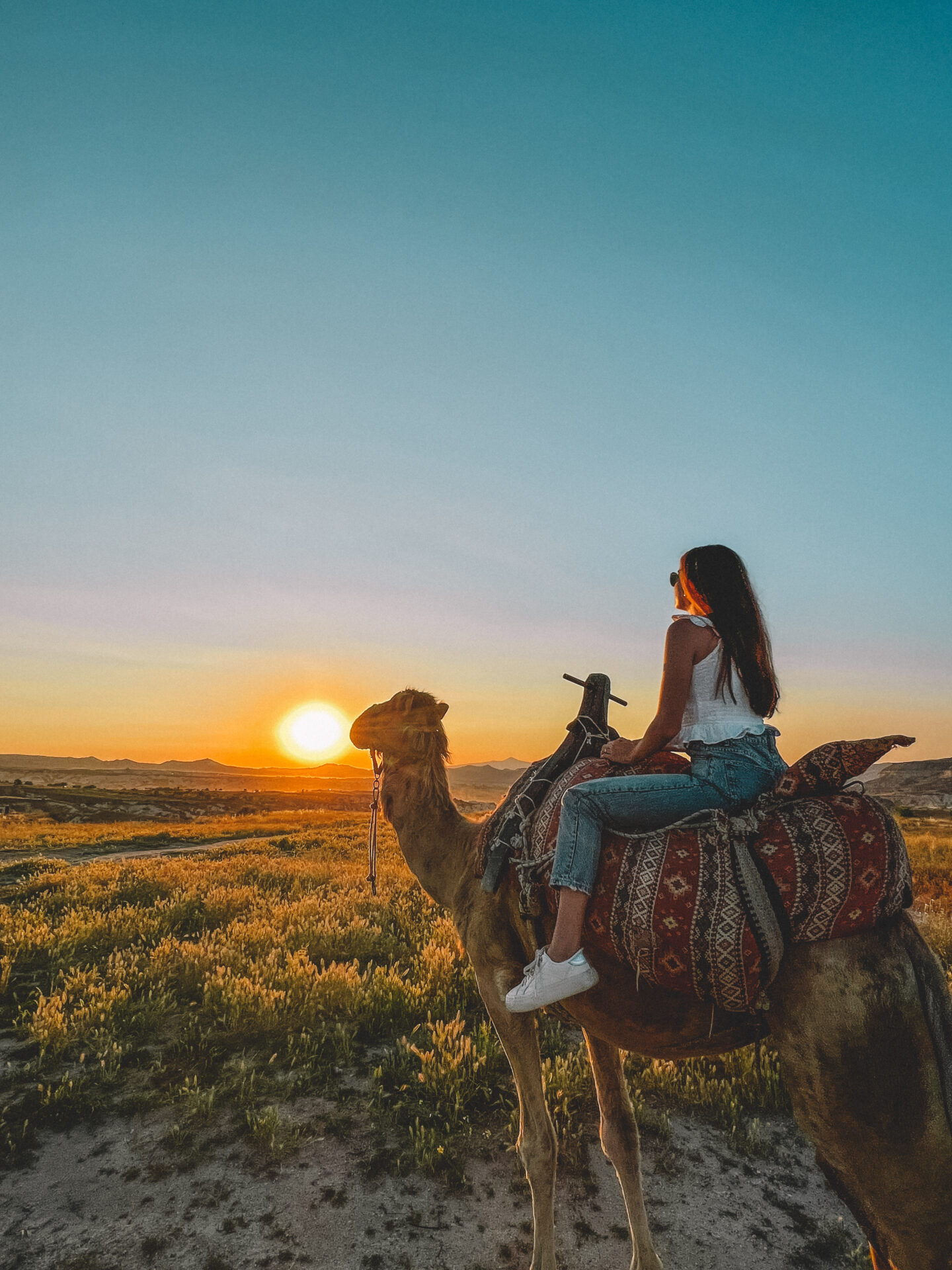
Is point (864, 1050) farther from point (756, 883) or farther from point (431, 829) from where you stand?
point (431, 829)

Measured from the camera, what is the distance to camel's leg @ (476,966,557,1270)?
12.6 feet

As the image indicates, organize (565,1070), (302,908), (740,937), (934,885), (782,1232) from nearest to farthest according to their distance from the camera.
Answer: (740,937) → (782,1232) → (565,1070) → (302,908) → (934,885)

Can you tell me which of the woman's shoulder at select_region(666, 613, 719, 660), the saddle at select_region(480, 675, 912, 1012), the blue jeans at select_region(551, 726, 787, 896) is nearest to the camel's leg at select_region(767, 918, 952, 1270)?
the saddle at select_region(480, 675, 912, 1012)

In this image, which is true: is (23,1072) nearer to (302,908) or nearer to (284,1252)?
(284,1252)

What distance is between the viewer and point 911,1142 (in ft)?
7.73

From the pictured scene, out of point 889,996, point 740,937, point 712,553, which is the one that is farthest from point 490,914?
point 712,553

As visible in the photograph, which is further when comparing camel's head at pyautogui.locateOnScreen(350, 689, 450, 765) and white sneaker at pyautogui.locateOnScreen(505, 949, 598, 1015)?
camel's head at pyautogui.locateOnScreen(350, 689, 450, 765)

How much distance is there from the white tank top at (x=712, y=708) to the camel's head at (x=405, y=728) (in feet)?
7.16

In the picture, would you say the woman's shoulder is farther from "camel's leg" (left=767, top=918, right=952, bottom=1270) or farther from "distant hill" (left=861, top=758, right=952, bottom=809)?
"distant hill" (left=861, top=758, right=952, bottom=809)

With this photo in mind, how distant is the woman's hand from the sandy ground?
3.57 metres

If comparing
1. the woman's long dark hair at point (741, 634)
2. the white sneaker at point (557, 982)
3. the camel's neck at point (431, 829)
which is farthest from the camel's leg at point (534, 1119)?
the woman's long dark hair at point (741, 634)

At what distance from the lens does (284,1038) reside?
687 cm

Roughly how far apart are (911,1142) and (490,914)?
2.23m

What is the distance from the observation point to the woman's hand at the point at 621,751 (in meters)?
3.32
